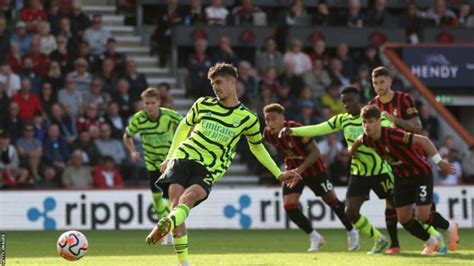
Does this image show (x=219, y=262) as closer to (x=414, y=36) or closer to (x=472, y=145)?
(x=472, y=145)

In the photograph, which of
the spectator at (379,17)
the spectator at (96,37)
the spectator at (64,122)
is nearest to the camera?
the spectator at (64,122)

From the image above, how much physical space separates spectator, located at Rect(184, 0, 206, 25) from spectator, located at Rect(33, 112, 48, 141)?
4.71 metres

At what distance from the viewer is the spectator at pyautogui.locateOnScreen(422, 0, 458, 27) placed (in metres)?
29.5

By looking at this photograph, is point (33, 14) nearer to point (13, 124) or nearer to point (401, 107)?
point (13, 124)

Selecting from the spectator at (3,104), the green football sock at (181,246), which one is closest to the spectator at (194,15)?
the spectator at (3,104)

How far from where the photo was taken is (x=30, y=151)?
23.3 meters

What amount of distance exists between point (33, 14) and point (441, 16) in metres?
9.35

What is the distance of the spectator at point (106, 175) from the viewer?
76.4ft

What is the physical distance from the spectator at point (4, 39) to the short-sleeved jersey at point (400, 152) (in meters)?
11.8

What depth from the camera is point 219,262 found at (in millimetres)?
14414

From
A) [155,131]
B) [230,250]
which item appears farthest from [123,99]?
[230,250]

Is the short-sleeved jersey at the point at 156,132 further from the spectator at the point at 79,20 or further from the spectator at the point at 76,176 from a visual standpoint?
the spectator at the point at 79,20

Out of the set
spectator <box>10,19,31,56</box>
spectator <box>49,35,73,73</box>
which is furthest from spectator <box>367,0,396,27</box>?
spectator <box>10,19,31,56</box>

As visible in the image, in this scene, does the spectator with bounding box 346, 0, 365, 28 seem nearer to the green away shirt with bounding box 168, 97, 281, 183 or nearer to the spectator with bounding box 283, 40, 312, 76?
the spectator with bounding box 283, 40, 312, 76
